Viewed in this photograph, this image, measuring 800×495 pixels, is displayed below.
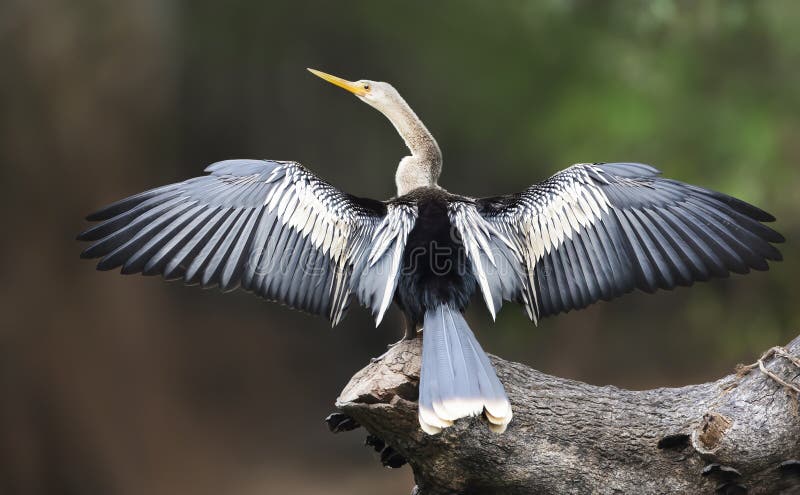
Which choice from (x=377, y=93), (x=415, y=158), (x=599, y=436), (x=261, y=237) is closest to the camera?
(x=599, y=436)

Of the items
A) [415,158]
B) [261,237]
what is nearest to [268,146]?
[415,158]

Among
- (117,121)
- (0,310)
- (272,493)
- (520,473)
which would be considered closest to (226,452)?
(272,493)

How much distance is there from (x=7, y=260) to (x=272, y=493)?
2545 mm

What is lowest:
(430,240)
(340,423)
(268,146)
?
(340,423)

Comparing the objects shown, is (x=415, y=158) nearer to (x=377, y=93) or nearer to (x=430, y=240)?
(x=377, y=93)

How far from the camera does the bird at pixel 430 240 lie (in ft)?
9.38

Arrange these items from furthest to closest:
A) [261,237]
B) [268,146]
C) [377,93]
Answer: [268,146] < [377,93] < [261,237]

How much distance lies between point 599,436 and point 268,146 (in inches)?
160

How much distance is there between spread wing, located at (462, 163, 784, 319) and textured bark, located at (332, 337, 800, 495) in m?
0.40

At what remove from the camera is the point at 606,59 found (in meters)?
6.02

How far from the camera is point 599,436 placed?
102 inches

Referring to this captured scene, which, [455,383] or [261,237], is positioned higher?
[261,237]

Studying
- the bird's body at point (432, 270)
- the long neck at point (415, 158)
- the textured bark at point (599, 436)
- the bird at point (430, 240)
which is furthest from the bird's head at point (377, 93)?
the textured bark at point (599, 436)

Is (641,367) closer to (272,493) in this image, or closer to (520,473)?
(272,493)
